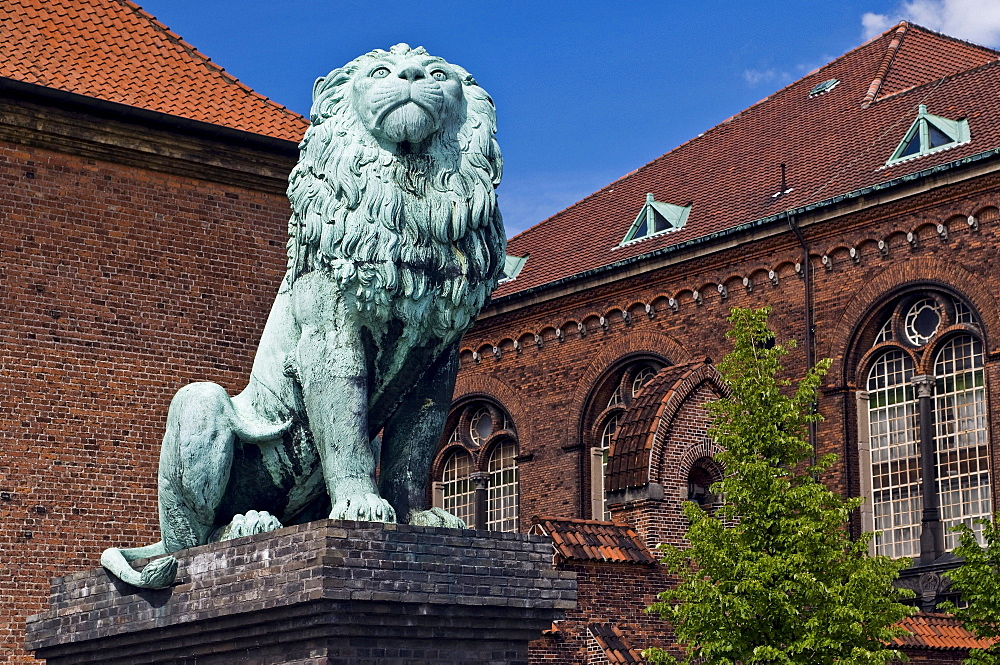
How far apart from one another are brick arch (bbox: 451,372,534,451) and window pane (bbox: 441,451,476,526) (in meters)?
1.53

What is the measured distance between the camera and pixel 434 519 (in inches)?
294

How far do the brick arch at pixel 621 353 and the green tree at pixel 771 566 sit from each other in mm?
13834

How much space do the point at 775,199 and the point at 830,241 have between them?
2.26 metres

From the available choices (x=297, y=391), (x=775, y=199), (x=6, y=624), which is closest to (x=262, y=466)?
(x=297, y=391)

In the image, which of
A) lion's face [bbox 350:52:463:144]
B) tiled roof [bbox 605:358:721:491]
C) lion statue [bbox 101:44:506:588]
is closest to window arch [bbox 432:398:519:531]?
tiled roof [bbox 605:358:721:491]

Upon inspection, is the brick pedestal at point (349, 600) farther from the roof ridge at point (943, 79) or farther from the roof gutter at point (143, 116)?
the roof ridge at point (943, 79)

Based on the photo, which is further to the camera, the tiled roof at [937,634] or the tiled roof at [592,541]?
the tiled roof at [937,634]

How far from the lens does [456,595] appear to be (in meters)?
7.20

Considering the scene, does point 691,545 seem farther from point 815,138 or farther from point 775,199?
point 815,138

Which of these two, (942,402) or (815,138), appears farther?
(815,138)

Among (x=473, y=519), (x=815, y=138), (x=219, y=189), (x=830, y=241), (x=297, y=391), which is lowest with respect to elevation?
(x=297, y=391)

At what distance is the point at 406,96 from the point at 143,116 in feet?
42.6

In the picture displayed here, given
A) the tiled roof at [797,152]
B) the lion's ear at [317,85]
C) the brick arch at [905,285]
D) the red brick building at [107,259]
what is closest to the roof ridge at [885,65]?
the tiled roof at [797,152]

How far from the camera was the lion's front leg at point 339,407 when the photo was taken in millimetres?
7359
